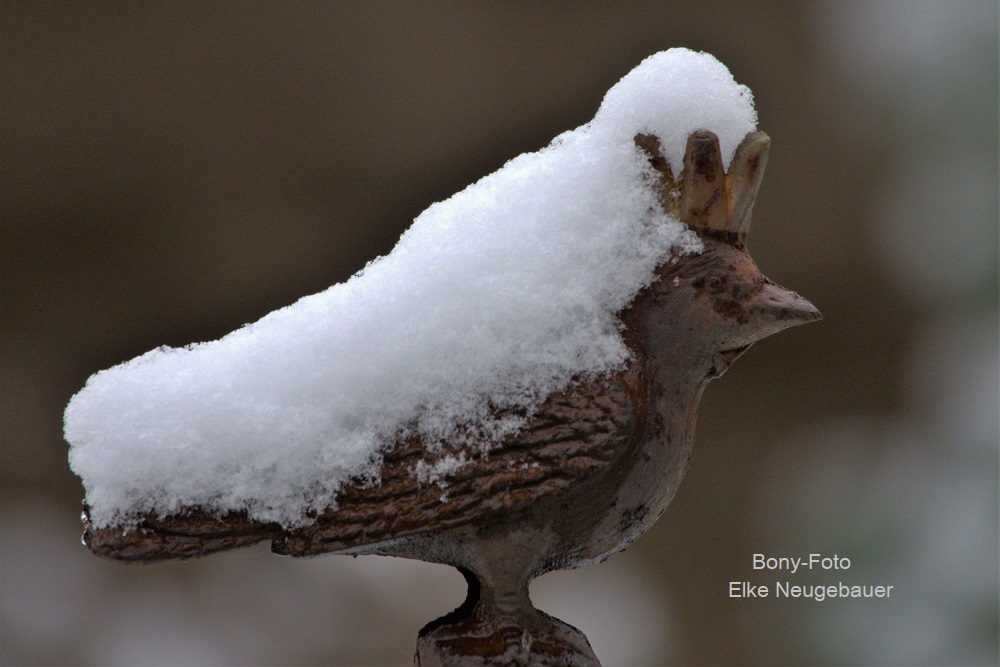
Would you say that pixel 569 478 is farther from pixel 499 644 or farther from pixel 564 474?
pixel 499 644


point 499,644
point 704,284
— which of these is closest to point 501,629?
point 499,644

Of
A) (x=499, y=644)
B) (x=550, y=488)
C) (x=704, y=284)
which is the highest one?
(x=704, y=284)

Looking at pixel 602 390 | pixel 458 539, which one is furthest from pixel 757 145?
pixel 458 539

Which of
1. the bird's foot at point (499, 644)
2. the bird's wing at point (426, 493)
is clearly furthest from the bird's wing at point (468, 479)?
the bird's foot at point (499, 644)

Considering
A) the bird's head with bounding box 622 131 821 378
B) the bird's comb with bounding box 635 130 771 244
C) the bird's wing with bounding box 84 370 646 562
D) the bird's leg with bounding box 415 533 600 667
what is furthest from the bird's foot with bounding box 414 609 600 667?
the bird's comb with bounding box 635 130 771 244

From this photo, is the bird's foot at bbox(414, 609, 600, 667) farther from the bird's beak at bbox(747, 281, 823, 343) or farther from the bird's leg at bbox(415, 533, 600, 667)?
the bird's beak at bbox(747, 281, 823, 343)

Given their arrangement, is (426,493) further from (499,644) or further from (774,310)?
(774,310)

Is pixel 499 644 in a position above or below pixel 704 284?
below
